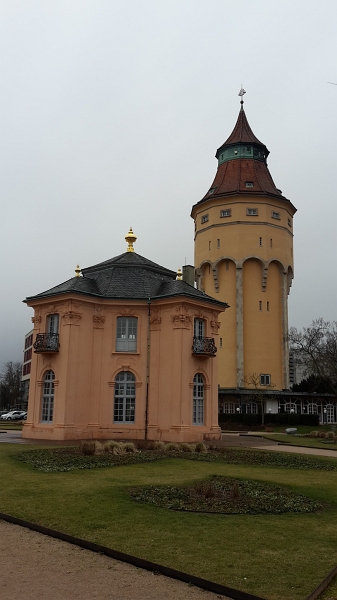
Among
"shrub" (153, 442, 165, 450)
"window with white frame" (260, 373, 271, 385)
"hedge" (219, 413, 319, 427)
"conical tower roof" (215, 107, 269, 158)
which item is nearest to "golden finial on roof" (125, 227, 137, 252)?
"shrub" (153, 442, 165, 450)

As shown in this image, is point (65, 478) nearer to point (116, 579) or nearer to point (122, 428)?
point (116, 579)

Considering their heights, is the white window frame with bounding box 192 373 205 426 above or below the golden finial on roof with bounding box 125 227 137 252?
below

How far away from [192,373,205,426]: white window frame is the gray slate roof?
459cm

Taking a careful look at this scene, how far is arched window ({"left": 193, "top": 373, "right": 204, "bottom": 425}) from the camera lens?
101ft

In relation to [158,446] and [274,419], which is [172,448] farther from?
[274,419]

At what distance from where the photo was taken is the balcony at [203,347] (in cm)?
3042

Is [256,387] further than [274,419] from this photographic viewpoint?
Yes

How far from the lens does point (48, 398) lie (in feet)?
101

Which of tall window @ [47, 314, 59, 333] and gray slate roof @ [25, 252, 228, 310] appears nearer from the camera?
tall window @ [47, 314, 59, 333]

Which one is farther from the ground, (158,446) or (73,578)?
(158,446)

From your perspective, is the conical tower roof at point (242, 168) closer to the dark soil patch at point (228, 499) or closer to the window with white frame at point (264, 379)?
the window with white frame at point (264, 379)

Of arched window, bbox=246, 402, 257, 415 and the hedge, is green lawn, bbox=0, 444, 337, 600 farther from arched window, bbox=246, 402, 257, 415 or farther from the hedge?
arched window, bbox=246, 402, 257, 415

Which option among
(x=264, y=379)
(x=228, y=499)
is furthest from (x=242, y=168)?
(x=228, y=499)

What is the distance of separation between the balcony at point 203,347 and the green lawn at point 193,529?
1537 centimetres
